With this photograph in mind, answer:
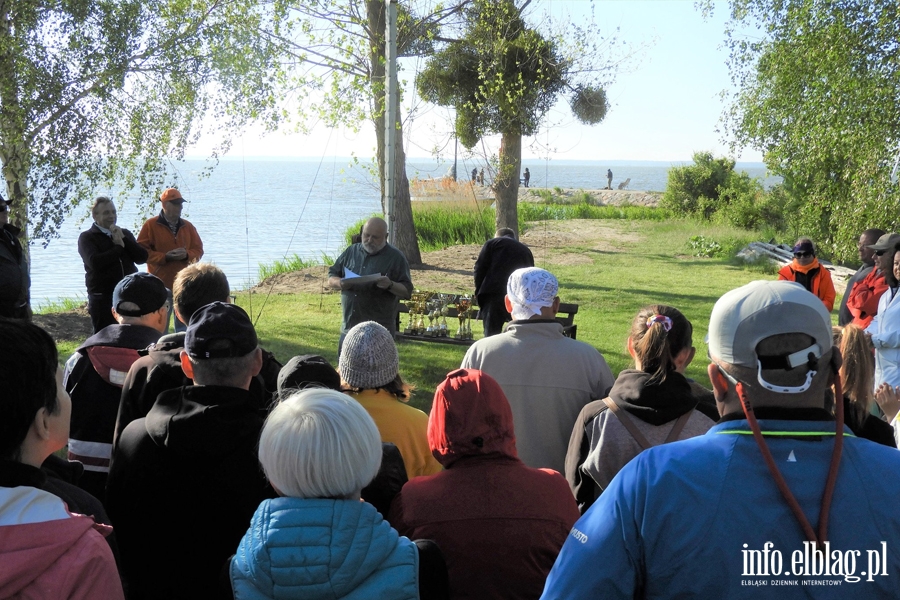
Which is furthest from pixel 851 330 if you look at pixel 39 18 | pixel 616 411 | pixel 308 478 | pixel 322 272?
pixel 322 272

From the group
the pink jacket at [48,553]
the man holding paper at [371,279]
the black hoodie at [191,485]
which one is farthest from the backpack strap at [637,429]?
the man holding paper at [371,279]

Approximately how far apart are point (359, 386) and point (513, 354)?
0.99 meters

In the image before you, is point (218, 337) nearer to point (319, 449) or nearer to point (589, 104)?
point (319, 449)

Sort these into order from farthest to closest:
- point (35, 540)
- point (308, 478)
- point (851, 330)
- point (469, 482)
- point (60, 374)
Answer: point (851, 330)
point (469, 482)
point (308, 478)
point (60, 374)
point (35, 540)

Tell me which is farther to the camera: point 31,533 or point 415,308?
point 415,308

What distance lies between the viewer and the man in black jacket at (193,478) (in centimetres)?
269

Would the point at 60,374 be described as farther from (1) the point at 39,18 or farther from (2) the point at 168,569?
(1) the point at 39,18

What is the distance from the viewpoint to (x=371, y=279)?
22.9 feet

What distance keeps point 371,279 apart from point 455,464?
448cm

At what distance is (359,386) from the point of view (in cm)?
343

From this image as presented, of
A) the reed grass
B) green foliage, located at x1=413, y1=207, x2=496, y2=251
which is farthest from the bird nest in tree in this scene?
the reed grass

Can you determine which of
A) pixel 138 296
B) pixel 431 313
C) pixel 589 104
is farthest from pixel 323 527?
pixel 589 104

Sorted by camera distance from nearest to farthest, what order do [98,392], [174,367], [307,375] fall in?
[307,375] → [174,367] → [98,392]

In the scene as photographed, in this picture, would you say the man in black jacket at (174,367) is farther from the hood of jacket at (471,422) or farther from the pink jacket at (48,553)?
the pink jacket at (48,553)
